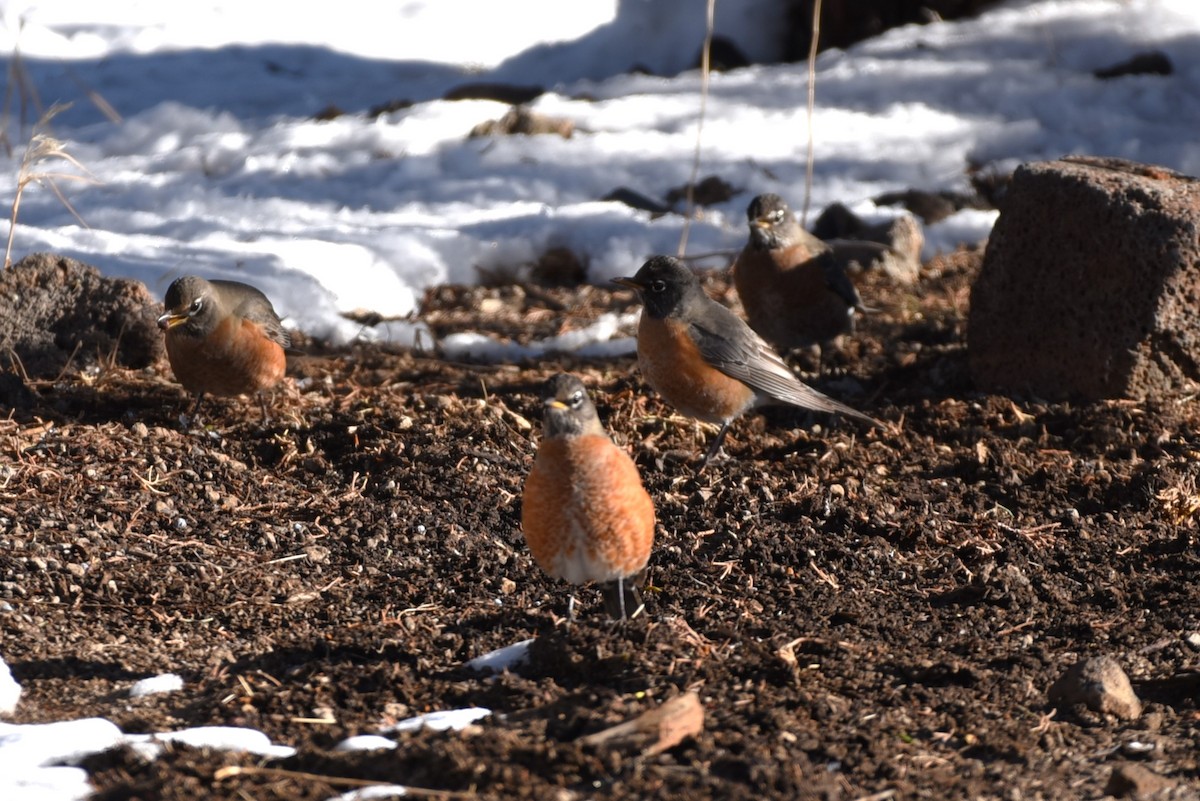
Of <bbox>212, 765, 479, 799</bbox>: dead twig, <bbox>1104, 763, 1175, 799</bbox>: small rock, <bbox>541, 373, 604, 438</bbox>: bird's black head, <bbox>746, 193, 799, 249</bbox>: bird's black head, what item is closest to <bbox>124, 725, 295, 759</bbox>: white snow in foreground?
<bbox>212, 765, 479, 799</bbox>: dead twig

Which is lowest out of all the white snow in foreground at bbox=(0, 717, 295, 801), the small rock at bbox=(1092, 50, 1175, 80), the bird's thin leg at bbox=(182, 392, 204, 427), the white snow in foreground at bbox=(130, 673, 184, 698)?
the white snow in foreground at bbox=(130, 673, 184, 698)

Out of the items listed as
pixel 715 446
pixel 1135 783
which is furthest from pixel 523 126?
pixel 1135 783

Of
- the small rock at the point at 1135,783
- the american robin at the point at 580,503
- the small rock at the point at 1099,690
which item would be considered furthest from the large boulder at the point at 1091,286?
the small rock at the point at 1135,783

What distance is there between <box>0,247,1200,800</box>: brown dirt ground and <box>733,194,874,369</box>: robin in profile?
1.62 feet

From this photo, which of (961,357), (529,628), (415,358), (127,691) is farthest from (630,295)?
(127,691)

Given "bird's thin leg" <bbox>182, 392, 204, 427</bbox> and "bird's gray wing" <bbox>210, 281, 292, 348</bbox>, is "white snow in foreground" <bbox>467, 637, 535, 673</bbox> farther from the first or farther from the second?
"bird's gray wing" <bbox>210, 281, 292, 348</bbox>

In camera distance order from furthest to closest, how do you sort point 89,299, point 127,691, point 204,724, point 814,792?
point 89,299 < point 127,691 < point 204,724 < point 814,792

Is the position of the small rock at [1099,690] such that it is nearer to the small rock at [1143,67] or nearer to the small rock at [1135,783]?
the small rock at [1135,783]

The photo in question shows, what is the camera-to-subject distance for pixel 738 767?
121 inches

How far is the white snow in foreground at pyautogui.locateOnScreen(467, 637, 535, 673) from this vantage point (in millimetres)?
3844

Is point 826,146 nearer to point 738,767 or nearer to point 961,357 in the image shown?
point 961,357

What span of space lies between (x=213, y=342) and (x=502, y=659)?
9.08 feet

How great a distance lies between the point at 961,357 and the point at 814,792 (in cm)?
443

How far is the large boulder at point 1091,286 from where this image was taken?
599 cm
